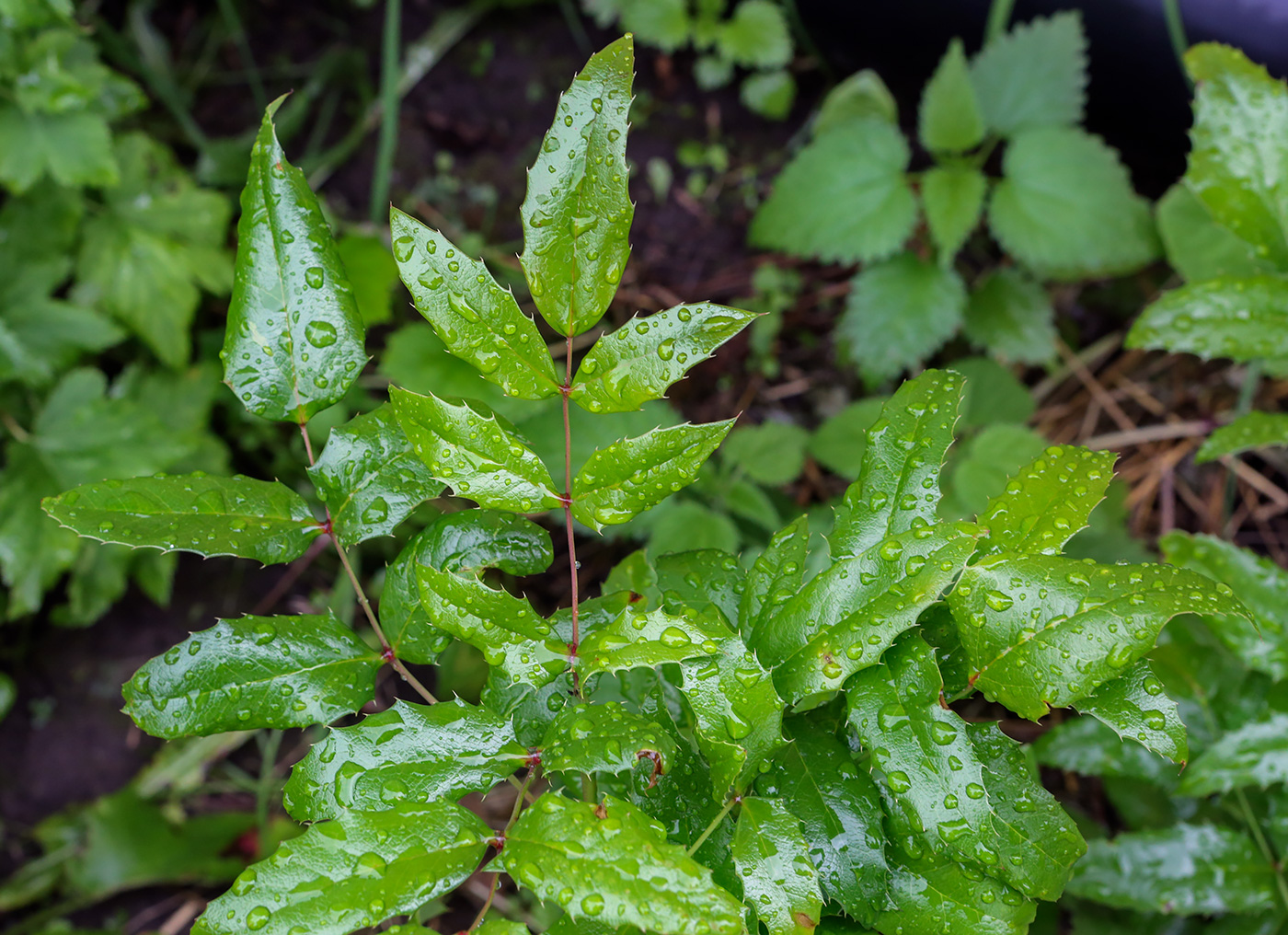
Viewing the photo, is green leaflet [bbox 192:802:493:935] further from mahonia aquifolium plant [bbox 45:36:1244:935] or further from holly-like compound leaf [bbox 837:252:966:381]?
holly-like compound leaf [bbox 837:252:966:381]

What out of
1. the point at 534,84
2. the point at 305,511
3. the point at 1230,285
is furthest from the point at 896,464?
the point at 534,84

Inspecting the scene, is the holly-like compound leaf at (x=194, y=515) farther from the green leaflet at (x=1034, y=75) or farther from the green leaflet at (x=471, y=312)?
the green leaflet at (x=1034, y=75)

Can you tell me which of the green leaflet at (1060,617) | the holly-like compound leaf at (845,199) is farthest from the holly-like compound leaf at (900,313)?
the green leaflet at (1060,617)

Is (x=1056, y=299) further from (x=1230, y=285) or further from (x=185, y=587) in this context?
(x=185, y=587)

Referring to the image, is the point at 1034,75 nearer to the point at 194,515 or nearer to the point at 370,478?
the point at 370,478

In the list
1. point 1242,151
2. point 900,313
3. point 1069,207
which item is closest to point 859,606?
point 1242,151

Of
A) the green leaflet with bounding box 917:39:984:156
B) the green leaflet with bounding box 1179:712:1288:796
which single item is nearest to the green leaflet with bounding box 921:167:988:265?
the green leaflet with bounding box 917:39:984:156
